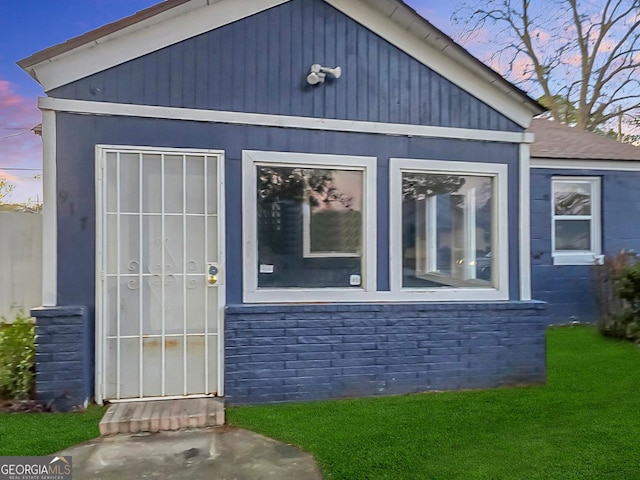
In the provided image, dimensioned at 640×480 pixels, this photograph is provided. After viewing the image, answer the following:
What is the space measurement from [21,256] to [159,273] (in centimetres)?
245

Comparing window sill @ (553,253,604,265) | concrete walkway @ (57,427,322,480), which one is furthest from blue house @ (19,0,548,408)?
window sill @ (553,253,604,265)

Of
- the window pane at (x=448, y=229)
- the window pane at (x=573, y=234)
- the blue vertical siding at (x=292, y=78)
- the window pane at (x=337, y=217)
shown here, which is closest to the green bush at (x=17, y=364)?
the blue vertical siding at (x=292, y=78)

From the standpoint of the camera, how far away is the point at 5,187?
50.8 feet

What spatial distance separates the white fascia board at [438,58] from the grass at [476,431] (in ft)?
9.81

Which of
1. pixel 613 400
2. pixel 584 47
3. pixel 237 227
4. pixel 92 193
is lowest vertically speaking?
pixel 613 400

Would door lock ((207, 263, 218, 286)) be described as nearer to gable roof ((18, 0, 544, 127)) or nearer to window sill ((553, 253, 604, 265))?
gable roof ((18, 0, 544, 127))

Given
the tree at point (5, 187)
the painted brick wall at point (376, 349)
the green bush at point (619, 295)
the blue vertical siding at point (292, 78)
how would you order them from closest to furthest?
1. the blue vertical siding at point (292, 78)
2. the painted brick wall at point (376, 349)
3. the green bush at point (619, 295)
4. the tree at point (5, 187)

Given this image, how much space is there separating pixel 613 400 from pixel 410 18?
14.0 ft

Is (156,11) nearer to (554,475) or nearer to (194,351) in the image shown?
(194,351)

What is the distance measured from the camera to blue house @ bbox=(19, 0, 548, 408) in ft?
13.1

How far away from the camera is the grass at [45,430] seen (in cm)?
320

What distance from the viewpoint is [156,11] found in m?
4.00

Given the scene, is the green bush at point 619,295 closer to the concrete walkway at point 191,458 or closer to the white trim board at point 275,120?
the white trim board at point 275,120

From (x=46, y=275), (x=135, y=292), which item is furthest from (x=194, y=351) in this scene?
(x=46, y=275)
